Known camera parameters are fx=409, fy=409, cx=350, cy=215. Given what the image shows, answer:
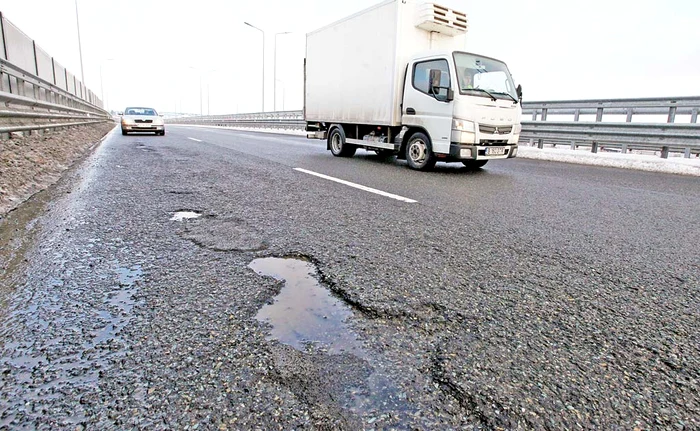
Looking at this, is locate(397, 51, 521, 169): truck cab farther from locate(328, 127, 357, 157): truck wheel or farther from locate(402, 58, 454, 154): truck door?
locate(328, 127, 357, 157): truck wheel

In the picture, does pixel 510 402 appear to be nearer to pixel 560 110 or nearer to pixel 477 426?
pixel 477 426

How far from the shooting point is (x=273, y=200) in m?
4.17

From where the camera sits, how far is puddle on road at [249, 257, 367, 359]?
5.18ft

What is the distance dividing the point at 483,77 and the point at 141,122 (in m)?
15.2

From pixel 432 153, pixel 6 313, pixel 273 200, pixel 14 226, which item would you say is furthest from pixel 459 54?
pixel 6 313

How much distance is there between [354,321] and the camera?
174cm

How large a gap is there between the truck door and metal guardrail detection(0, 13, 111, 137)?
5989 mm

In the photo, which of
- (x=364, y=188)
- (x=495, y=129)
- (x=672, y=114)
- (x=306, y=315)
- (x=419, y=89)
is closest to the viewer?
(x=306, y=315)

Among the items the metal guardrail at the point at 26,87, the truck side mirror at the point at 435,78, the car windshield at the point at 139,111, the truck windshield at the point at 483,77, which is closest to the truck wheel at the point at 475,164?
the truck windshield at the point at 483,77

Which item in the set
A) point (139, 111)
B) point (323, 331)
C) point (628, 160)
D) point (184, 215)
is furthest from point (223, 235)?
point (139, 111)

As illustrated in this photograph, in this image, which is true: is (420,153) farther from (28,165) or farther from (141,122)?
(141,122)

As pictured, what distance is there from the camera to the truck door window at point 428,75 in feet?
23.6

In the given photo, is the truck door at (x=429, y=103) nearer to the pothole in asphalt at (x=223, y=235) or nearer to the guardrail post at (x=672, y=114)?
the pothole in asphalt at (x=223, y=235)

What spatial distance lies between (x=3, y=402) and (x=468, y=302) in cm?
174
